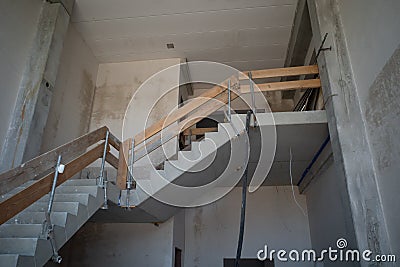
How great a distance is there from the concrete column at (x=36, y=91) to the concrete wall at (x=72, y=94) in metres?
0.57

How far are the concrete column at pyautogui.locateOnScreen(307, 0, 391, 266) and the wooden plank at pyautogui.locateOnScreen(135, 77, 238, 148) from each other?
4.50ft

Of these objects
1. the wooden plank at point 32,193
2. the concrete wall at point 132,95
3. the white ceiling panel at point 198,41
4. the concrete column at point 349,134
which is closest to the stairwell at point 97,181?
the wooden plank at point 32,193

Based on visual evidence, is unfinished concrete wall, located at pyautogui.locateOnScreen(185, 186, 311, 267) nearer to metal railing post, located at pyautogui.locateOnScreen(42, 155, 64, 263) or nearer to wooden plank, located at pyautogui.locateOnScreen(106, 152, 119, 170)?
wooden plank, located at pyautogui.locateOnScreen(106, 152, 119, 170)

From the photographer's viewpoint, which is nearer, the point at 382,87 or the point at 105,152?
the point at 382,87

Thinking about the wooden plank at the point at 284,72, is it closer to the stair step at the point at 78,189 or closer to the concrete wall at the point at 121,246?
the stair step at the point at 78,189

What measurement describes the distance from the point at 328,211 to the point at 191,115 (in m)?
2.58

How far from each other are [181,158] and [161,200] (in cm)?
97

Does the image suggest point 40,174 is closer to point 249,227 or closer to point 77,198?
point 77,198

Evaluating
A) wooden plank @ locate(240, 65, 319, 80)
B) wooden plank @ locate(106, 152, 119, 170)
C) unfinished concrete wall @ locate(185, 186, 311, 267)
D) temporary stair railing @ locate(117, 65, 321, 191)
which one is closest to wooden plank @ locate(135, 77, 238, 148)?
temporary stair railing @ locate(117, 65, 321, 191)

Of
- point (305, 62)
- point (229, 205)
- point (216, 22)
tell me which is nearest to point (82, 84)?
point (216, 22)

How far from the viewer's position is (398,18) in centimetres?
229

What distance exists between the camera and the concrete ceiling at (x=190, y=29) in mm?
5043

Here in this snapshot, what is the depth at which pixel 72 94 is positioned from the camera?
5.46 m

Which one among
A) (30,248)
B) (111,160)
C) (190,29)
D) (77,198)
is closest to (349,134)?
(111,160)
